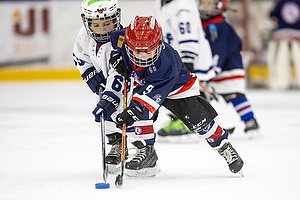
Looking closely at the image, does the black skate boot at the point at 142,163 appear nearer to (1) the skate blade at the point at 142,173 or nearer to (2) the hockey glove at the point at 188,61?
(1) the skate blade at the point at 142,173

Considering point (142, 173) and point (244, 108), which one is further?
point (244, 108)

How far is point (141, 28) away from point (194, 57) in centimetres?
138

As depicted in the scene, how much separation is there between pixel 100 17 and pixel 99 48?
0.20 metres

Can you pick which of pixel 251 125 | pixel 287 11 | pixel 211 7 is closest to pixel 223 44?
pixel 211 7

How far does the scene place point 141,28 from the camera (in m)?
2.43

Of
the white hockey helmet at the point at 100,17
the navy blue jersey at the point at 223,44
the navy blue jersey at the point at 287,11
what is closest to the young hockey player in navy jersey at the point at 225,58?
the navy blue jersey at the point at 223,44

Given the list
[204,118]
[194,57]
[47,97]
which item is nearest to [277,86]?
[47,97]

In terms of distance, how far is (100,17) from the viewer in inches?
104

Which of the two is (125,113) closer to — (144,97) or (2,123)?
(144,97)

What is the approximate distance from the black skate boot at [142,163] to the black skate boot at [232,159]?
0.31 m

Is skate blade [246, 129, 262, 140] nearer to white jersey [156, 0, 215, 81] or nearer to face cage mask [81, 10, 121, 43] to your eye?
white jersey [156, 0, 215, 81]

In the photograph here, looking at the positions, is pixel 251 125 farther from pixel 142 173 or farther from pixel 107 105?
pixel 107 105

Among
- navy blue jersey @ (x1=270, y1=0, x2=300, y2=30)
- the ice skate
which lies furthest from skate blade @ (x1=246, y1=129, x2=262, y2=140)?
navy blue jersey @ (x1=270, y1=0, x2=300, y2=30)

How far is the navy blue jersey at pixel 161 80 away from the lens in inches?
96.7
